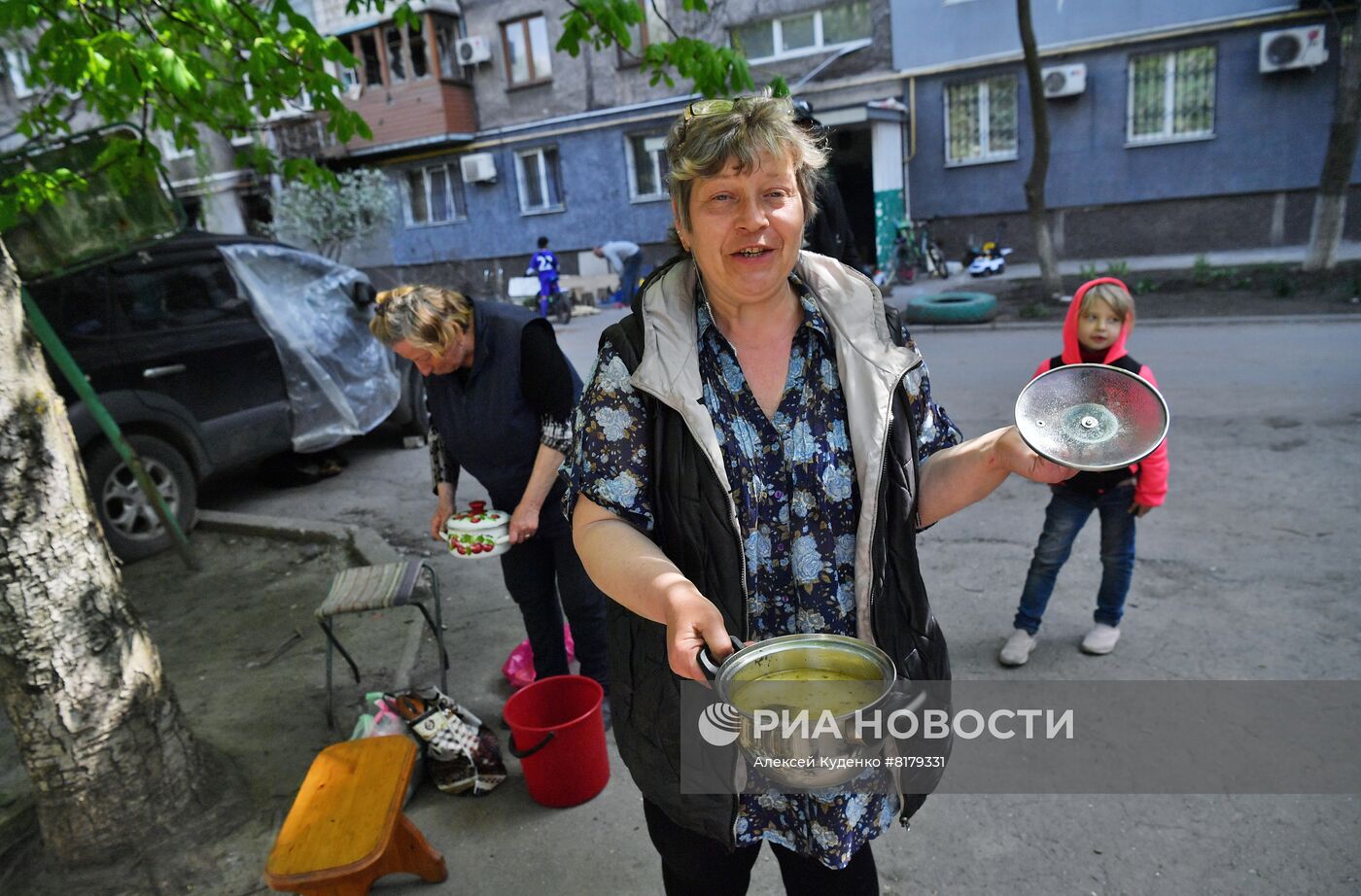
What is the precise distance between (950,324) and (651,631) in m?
10.9

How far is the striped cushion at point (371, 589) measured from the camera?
3689mm

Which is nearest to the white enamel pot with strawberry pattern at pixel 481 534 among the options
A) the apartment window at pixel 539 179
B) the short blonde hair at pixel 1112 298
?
the short blonde hair at pixel 1112 298

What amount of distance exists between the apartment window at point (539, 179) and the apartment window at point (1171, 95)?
1263cm

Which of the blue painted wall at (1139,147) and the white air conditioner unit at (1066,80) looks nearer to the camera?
the blue painted wall at (1139,147)

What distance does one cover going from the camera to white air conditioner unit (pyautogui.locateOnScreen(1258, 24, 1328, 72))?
14.2 m

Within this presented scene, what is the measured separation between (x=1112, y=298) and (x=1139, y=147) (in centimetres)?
1521

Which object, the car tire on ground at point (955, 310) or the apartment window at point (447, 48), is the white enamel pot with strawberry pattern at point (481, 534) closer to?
the car tire on ground at point (955, 310)

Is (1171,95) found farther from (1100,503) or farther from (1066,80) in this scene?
(1100,503)

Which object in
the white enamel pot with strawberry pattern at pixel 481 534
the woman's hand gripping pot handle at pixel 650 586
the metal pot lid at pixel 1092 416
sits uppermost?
the metal pot lid at pixel 1092 416

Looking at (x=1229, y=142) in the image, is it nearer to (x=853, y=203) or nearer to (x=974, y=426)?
(x=853, y=203)

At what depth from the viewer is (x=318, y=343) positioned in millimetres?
7371

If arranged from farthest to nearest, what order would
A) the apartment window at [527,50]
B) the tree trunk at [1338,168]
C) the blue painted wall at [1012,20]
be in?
the apartment window at [527,50] < the blue painted wall at [1012,20] < the tree trunk at [1338,168]

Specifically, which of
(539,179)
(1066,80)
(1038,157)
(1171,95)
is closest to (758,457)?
(1038,157)

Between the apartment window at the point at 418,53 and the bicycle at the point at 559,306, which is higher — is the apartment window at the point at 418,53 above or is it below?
above
